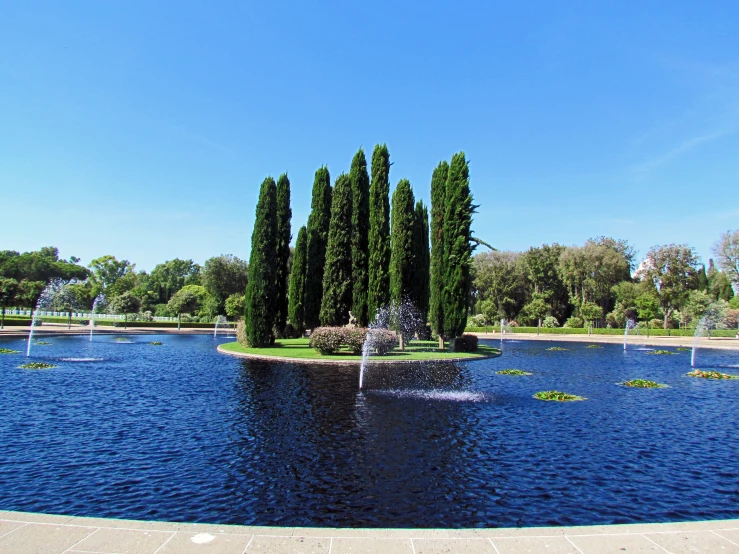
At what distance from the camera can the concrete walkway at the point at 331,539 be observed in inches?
183

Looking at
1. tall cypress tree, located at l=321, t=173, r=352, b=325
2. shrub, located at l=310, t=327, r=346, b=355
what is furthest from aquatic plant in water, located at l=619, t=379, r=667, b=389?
tall cypress tree, located at l=321, t=173, r=352, b=325

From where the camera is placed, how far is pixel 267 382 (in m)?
18.3

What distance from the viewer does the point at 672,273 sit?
6656cm

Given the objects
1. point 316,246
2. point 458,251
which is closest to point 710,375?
point 458,251

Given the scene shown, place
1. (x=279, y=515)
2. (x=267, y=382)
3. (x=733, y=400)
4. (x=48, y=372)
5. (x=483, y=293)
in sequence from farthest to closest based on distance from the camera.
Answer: (x=483, y=293) < (x=48, y=372) < (x=267, y=382) < (x=733, y=400) < (x=279, y=515)

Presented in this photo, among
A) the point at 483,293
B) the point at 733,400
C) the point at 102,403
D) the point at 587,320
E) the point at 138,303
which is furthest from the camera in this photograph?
the point at 483,293

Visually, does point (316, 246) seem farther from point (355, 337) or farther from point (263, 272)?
point (355, 337)

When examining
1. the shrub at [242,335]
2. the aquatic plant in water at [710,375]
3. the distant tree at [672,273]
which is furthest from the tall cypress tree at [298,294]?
the distant tree at [672,273]

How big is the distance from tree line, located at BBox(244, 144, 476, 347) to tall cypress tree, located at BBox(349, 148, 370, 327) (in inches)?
2.6

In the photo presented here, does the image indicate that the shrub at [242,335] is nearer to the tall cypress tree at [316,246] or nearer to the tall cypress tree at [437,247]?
the tall cypress tree at [316,246]

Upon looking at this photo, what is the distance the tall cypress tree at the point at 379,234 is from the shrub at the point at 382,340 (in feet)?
9.88

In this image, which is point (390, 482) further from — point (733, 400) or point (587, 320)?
point (587, 320)

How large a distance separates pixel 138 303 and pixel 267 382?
59.4 metres

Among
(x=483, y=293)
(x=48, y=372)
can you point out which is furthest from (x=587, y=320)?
(x=48, y=372)
